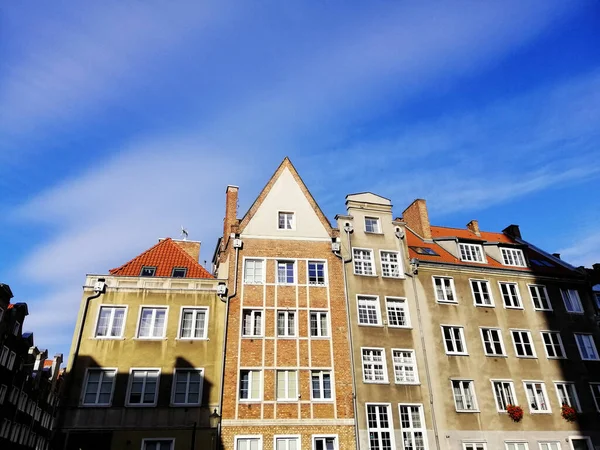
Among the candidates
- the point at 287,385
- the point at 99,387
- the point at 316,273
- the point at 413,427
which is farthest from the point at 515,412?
the point at 99,387

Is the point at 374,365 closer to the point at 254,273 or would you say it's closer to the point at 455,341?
the point at 455,341

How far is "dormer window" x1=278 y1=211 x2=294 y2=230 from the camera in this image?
3312 cm

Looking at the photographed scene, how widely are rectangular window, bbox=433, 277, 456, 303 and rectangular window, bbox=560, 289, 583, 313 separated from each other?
9522mm

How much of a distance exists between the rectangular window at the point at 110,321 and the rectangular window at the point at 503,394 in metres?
24.4

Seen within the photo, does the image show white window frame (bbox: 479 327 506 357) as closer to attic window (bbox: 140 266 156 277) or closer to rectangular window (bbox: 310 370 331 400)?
rectangular window (bbox: 310 370 331 400)

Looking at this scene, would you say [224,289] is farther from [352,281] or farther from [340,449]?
[340,449]

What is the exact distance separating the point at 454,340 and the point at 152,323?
20136mm

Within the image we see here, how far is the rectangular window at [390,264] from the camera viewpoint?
3309 centimetres

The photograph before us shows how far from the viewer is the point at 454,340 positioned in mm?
31234

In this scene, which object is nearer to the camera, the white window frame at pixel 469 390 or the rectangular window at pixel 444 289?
the white window frame at pixel 469 390

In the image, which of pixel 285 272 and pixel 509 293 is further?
pixel 509 293

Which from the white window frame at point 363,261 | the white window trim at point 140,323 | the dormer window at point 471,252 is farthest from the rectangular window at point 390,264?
the white window trim at point 140,323

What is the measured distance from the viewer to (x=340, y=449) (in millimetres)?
26094

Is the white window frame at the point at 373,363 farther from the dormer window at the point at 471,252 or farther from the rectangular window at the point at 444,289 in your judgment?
the dormer window at the point at 471,252
